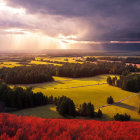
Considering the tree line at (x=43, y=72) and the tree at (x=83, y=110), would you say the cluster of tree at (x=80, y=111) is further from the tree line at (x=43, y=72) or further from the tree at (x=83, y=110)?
the tree line at (x=43, y=72)

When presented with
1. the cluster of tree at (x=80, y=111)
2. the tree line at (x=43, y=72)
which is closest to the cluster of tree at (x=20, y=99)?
the cluster of tree at (x=80, y=111)

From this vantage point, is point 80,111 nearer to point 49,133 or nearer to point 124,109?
point 124,109

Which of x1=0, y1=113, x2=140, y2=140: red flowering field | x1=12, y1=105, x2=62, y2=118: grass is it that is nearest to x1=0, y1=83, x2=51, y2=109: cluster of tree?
x1=12, y1=105, x2=62, y2=118: grass

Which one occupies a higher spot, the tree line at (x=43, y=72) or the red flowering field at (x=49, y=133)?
the red flowering field at (x=49, y=133)

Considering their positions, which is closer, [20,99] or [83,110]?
[83,110]

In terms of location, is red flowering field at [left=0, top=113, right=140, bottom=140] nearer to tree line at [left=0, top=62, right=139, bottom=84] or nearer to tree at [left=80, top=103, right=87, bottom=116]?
tree at [left=80, top=103, right=87, bottom=116]

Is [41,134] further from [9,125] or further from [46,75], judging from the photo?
[46,75]

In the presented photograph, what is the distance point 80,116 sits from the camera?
3462 cm

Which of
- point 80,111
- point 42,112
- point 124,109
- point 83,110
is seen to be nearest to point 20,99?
point 42,112

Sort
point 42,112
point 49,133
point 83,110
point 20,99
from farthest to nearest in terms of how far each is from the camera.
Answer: point 20,99
point 42,112
point 83,110
point 49,133

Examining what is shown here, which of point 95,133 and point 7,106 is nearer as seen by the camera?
point 95,133

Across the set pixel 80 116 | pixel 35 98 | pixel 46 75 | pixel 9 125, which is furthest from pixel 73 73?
pixel 9 125

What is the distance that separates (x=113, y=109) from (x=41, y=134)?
3276 cm

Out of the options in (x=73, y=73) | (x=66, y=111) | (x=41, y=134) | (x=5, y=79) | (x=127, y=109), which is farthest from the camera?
(x=73, y=73)
